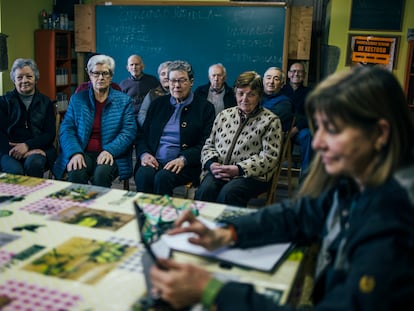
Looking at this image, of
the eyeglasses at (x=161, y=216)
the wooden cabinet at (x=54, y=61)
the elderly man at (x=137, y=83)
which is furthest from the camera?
the wooden cabinet at (x=54, y=61)

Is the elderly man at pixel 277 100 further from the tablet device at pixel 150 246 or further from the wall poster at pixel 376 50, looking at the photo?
the tablet device at pixel 150 246

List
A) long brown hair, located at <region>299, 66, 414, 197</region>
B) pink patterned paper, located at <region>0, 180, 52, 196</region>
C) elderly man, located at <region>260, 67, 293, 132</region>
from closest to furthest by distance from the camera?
1. long brown hair, located at <region>299, 66, 414, 197</region>
2. pink patterned paper, located at <region>0, 180, 52, 196</region>
3. elderly man, located at <region>260, 67, 293, 132</region>

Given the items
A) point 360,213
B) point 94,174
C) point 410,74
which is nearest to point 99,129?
point 94,174

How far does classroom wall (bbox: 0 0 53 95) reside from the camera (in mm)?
5199

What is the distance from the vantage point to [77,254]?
1313 millimetres

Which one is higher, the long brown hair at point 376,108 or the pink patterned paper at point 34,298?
the long brown hair at point 376,108

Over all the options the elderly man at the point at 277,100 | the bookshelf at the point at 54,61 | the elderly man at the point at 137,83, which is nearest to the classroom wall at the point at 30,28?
the bookshelf at the point at 54,61

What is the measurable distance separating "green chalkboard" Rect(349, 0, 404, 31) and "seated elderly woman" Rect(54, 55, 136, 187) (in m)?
3.31

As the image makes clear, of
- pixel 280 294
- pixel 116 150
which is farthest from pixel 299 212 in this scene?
pixel 116 150

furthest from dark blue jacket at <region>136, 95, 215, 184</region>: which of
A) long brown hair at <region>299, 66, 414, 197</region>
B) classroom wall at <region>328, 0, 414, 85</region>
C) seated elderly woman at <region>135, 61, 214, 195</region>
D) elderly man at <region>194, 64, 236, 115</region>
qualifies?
classroom wall at <region>328, 0, 414, 85</region>

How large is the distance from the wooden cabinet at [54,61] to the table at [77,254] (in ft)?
13.6

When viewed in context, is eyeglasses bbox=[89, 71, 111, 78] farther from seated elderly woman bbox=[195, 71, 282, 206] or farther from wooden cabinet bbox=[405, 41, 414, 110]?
wooden cabinet bbox=[405, 41, 414, 110]

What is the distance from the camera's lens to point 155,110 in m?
3.20

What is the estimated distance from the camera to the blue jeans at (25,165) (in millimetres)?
3008
